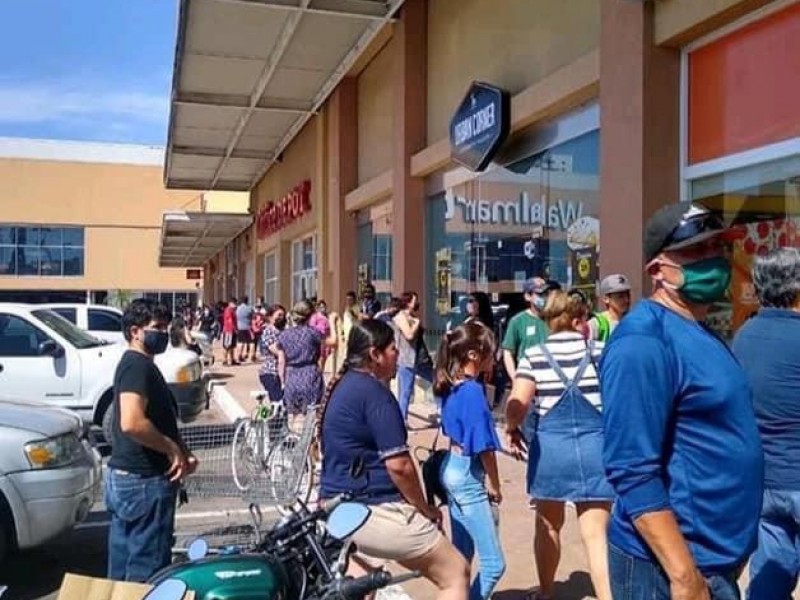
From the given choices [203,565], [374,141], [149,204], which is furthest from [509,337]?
[149,204]

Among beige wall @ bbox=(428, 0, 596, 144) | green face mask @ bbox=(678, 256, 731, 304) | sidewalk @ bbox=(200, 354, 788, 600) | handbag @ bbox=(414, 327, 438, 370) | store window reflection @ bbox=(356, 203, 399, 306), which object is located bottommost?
sidewalk @ bbox=(200, 354, 788, 600)

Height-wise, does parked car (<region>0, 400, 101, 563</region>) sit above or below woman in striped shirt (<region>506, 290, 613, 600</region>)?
below

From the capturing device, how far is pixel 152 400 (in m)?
4.35

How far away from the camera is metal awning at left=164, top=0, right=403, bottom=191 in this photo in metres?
14.2

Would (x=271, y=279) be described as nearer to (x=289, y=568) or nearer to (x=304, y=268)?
(x=304, y=268)

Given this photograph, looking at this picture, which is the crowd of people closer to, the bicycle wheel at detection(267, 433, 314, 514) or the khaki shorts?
the khaki shorts

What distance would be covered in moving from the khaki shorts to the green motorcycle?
0.27 meters

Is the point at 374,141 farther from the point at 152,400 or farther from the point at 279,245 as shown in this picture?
A: the point at 152,400

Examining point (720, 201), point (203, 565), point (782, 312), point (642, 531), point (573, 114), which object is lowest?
point (203, 565)

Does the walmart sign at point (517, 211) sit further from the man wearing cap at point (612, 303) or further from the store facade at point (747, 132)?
the man wearing cap at point (612, 303)

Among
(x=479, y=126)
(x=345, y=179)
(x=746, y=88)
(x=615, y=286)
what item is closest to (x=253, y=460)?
(x=615, y=286)

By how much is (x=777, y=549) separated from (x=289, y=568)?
2.14m

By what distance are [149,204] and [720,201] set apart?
2140 inches

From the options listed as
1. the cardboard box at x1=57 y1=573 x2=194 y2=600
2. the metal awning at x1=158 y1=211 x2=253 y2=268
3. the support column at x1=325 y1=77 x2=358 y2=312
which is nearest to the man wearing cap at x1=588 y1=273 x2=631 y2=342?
the cardboard box at x1=57 y1=573 x2=194 y2=600
